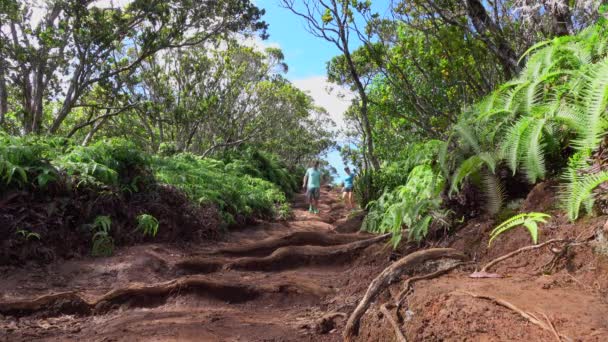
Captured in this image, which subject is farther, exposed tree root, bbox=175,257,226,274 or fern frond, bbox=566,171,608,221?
exposed tree root, bbox=175,257,226,274

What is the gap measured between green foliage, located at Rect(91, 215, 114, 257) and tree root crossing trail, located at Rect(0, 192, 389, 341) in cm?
14

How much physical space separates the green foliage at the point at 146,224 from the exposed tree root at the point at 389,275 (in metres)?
4.25

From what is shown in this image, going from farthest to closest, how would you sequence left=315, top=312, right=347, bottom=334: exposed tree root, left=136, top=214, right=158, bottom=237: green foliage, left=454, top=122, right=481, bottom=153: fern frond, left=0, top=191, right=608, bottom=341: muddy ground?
1. left=136, top=214, right=158, bottom=237: green foliage
2. left=454, top=122, right=481, bottom=153: fern frond
3. left=315, top=312, right=347, bottom=334: exposed tree root
4. left=0, top=191, right=608, bottom=341: muddy ground

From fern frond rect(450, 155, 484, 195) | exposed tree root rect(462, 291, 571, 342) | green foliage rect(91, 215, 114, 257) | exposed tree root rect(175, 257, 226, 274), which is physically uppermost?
fern frond rect(450, 155, 484, 195)

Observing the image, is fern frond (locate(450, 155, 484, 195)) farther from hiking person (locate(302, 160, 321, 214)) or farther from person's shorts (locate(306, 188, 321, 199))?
person's shorts (locate(306, 188, 321, 199))

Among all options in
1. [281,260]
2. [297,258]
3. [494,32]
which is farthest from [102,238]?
[494,32]

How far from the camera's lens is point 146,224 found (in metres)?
6.48

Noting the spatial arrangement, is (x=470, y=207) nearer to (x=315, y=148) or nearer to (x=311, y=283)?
(x=311, y=283)

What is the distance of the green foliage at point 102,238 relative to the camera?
5.68 metres

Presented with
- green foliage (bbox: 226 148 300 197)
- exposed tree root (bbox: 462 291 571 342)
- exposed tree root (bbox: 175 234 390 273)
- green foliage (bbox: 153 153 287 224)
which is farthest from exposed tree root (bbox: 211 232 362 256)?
green foliage (bbox: 226 148 300 197)

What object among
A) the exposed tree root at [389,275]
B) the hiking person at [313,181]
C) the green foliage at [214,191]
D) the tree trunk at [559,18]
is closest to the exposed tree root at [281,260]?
the exposed tree root at [389,275]

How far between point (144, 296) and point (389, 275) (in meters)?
2.59

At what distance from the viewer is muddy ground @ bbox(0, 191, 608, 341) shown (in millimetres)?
2119

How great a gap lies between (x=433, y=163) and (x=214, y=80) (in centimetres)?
1799
